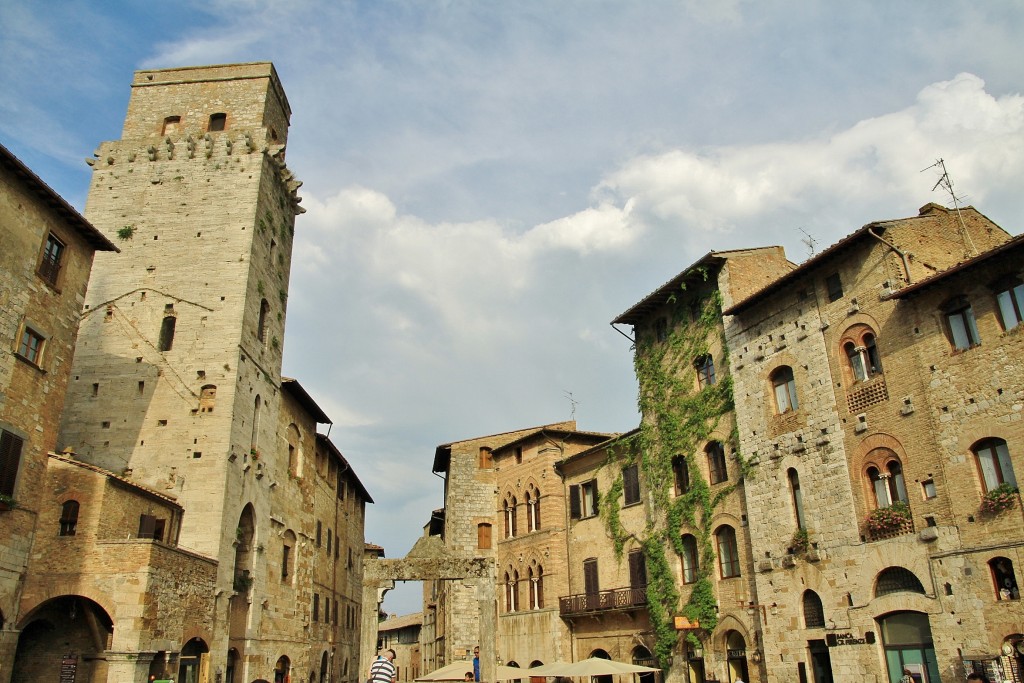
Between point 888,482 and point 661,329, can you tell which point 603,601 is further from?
point 888,482

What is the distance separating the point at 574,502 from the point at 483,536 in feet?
23.8

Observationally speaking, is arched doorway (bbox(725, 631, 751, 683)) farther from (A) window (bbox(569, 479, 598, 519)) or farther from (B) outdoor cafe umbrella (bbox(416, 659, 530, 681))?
(A) window (bbox(569, 479, 598, 519))

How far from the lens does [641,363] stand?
31.1m

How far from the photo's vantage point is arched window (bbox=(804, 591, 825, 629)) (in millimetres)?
21406

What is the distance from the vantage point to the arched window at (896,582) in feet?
61.9

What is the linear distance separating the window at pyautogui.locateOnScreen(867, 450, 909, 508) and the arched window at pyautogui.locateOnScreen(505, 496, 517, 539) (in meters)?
21.6

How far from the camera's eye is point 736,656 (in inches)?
954

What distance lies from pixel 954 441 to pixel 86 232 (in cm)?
2323

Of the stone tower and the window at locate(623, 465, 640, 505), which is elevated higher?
the stone tower

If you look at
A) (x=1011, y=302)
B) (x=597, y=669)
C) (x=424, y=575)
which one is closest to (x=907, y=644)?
(x=597, y=669)

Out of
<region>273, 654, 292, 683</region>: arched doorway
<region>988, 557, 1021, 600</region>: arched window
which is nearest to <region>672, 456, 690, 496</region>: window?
<region>988, 557, 1021, 600</region>: arched window

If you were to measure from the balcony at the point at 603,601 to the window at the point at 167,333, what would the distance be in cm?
1911

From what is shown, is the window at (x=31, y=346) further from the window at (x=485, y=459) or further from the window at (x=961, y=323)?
the window at (x=485, y=459)

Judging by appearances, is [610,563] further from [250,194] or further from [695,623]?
[250,194]
